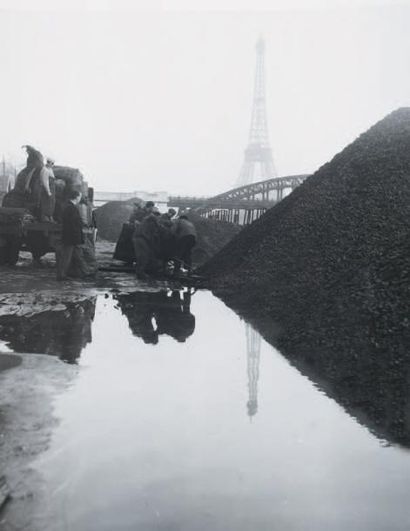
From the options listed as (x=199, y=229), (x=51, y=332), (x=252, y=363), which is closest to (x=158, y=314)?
(x=51, y=332)

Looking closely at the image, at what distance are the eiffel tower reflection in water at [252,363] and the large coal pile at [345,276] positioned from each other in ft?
0.72

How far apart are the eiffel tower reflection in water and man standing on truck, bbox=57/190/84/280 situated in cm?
446

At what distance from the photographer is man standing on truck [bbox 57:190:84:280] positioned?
10.1 metres

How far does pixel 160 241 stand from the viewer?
1227cm

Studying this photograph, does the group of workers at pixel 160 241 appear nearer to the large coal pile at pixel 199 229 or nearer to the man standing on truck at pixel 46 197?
the man standing on truck at pixel 46 197

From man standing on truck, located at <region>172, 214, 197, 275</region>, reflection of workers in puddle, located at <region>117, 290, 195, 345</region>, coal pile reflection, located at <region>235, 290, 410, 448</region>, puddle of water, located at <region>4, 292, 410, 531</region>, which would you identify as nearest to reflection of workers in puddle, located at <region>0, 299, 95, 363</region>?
Answer: puddle of water, located at <region>4, 292, 410, 531</region>

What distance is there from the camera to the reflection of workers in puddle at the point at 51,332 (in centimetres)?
523

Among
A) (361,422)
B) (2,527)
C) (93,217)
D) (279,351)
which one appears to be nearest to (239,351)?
(279,351)

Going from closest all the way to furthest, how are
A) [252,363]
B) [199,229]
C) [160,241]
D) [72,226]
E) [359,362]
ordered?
1. [359,362]
2. [252,363]
3. [72,226]
4. [160,241]
5. [199,229]

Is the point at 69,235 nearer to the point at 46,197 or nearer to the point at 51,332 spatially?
the point at 46,197

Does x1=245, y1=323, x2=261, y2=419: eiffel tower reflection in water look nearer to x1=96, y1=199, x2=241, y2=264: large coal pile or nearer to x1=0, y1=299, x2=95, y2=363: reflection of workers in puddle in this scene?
x1=0, y1=299, x2=95, y2=363: reflection of workers in puddle

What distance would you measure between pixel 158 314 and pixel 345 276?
287 centimetres

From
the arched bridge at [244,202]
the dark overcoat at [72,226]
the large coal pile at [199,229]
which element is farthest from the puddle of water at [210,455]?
the arched bridge at [244,202]

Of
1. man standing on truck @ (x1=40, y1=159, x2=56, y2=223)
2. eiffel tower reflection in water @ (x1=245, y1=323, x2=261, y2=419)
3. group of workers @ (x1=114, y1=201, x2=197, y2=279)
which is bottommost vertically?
eiffel tower reflection in water @ (x1=245, y1=323, x2=261, y2=419)
